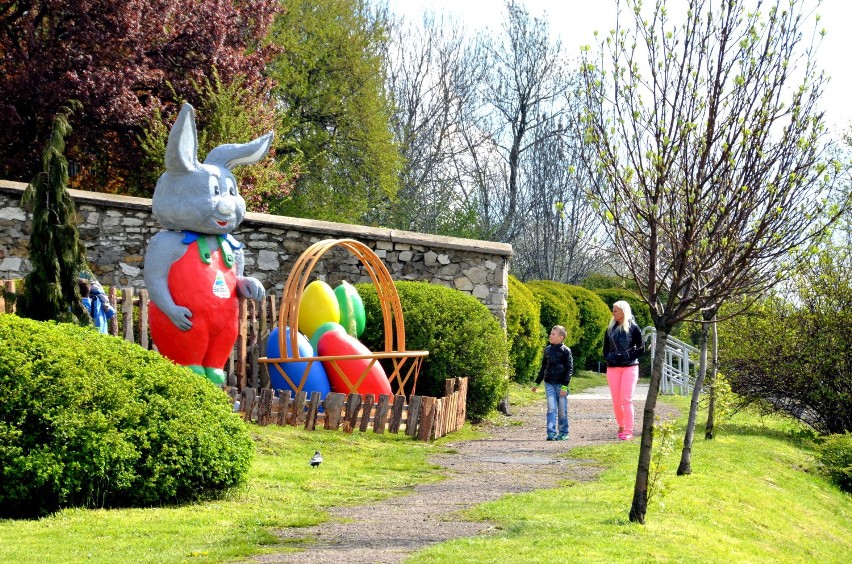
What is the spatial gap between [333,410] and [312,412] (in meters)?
0.30

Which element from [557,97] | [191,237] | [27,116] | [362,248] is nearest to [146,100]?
[27,116]

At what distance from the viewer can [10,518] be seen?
6332 mm

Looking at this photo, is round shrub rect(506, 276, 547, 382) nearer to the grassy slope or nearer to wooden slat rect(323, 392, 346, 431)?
the grassy slope

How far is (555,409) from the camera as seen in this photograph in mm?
12078

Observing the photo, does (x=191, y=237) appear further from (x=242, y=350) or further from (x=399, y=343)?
(x=399, y=343)

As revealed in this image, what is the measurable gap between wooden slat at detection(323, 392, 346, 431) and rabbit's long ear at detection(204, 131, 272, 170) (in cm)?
263

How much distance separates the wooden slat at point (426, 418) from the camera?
1127 cm

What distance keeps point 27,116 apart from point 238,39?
483 cm

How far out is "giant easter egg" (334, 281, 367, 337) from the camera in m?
13.1

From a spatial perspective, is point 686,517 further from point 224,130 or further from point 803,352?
point 224,130

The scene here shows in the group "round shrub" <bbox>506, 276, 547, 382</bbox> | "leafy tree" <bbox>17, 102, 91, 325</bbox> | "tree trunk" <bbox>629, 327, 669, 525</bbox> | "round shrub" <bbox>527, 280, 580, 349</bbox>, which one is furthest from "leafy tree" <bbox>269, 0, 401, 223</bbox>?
"tree trunk" <bbox>629, 327, 669, 525</bbox>

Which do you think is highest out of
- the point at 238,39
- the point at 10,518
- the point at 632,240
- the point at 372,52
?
the point at 372,52

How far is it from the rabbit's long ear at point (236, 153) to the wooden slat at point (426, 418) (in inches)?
126

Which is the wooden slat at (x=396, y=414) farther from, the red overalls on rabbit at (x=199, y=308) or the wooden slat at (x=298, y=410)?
the red overalls on rabbit at (x=199, y=308)
